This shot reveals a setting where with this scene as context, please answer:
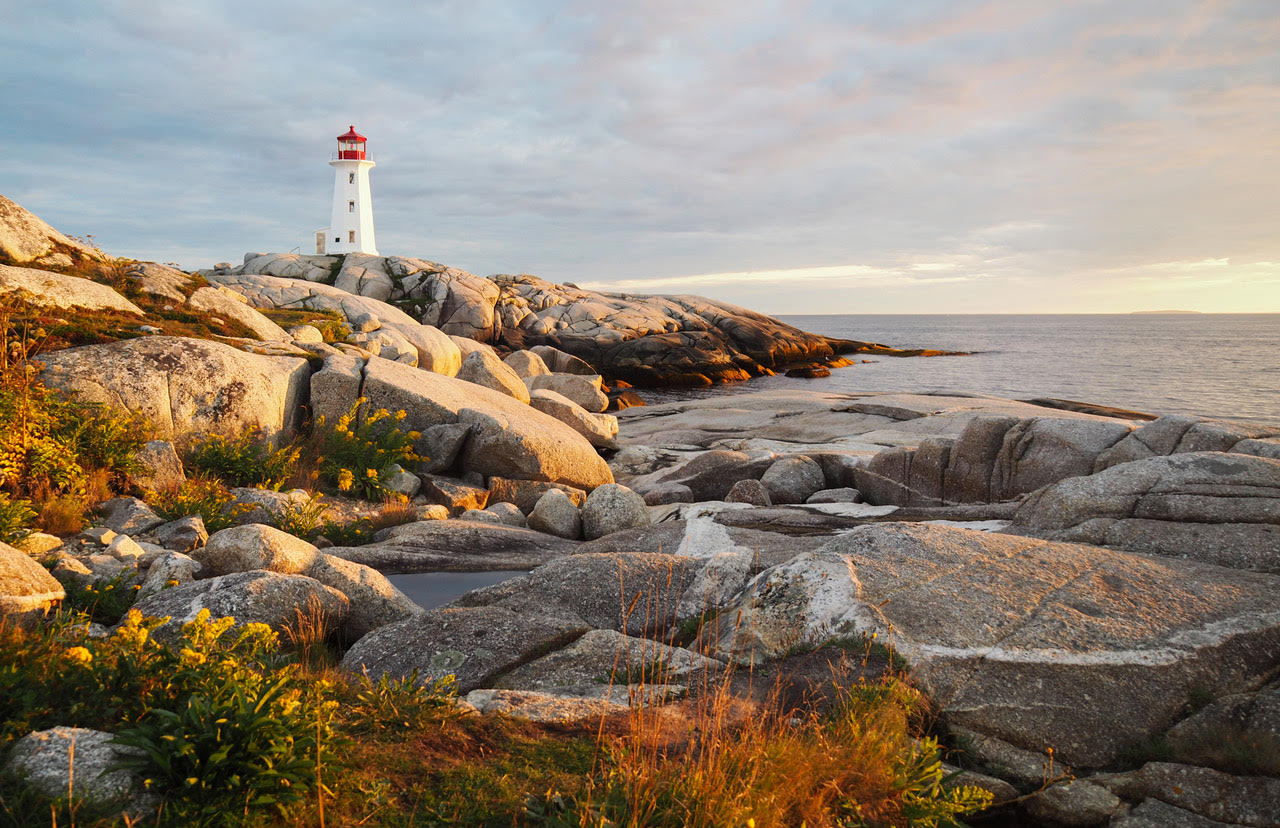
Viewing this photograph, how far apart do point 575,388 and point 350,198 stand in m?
33.5

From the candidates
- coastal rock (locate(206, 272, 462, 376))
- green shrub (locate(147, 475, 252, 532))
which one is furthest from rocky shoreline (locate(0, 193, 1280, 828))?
coastal rock (locate(206, 272, 462, 376))

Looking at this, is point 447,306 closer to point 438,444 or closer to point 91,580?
point 438,444

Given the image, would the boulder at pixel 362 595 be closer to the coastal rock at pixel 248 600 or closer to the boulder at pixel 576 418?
the coastal rock at pixel 248 600

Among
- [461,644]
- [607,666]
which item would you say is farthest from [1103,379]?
[461,644]

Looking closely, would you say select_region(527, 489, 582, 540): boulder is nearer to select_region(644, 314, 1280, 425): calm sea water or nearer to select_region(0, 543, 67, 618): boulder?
select_region(0, 543, 67, 618): boulder

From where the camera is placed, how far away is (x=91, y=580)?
765 cm

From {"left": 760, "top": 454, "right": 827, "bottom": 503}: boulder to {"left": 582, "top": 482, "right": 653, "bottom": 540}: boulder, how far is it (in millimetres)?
3095

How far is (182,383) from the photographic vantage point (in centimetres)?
1305

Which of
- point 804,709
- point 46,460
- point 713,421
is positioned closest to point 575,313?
point 713,421

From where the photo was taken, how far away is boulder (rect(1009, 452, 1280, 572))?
832 centimetres

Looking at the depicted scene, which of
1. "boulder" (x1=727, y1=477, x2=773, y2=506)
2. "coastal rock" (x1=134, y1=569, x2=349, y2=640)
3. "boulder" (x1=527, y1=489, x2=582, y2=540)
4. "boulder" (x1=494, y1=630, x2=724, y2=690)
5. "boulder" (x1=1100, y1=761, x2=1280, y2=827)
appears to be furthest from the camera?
"boulder" (x1=727, y1=477, x2=773, y2=506)

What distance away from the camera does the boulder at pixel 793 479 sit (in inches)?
610

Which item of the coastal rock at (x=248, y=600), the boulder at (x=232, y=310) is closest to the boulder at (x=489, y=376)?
the boulder at (x=232, y=310)

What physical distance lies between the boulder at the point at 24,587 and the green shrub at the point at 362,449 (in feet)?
20.7
